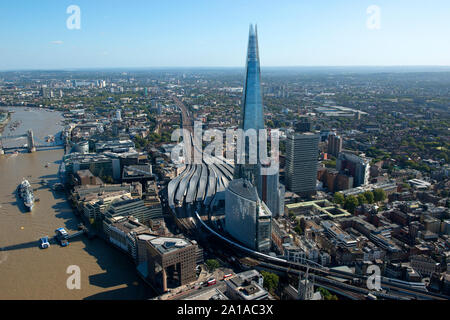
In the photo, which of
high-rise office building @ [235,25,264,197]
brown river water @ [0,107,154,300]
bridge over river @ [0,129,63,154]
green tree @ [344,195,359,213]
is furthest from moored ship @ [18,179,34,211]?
green tree @ [344,195,359,213]

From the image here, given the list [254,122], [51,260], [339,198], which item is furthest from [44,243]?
[339,198]

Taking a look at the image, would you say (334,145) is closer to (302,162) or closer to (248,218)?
(302,162)

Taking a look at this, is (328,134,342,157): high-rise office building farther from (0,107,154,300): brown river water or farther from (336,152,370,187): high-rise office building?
(0,107,154,300): brown river water

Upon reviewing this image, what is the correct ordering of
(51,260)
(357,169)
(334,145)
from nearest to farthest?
(51,260) → (357,169) → (334,145)

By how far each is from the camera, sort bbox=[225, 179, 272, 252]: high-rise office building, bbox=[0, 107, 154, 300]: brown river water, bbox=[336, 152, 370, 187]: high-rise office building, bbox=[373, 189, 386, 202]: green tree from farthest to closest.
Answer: bbox=[336, 152, 370, 187]: high-rise office building < bbox=[373, 189, 386, 202]: green tree < bbox=[225, 179, 272, 252]: high-rise office building < bbox=[0, 107, 154, 300]: brown river water
